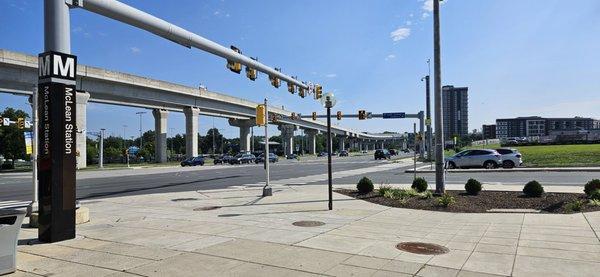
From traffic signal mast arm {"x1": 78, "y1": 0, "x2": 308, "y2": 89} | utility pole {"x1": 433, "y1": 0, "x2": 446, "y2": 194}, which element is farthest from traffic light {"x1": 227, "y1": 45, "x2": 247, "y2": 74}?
utility pole {"x1": 433, "y1": 0, "x2": 446, "y2": 194}

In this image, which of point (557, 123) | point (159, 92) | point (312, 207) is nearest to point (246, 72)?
point (312, 207)

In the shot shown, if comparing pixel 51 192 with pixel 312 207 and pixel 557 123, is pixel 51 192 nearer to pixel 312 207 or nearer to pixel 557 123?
pixel 312 207

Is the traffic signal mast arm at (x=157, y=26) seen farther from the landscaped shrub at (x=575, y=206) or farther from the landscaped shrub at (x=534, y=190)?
the landscaped shrub at (x=575, y=206)

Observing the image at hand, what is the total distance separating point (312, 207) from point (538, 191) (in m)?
6.85

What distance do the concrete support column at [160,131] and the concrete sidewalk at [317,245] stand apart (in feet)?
236

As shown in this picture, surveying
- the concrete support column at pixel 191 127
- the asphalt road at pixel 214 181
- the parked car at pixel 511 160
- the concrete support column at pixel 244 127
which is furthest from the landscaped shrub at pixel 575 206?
the concrete support column at pixel 244 127

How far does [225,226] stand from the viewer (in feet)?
34.7

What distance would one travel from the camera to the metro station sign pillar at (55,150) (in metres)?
8.98

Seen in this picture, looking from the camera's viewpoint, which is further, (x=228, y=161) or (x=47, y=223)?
(x=228, y=161)

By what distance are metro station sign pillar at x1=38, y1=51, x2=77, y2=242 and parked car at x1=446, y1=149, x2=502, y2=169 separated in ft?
103

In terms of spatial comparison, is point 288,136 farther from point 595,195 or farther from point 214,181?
point 595,195

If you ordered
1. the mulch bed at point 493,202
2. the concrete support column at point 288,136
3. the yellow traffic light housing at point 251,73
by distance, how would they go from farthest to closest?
1. the concrete support column at point 288,136
2. the yellow traffic light housing at point 251,73
3. the mulch bed at point 493,202

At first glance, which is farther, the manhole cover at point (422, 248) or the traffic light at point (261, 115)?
the traffic light at point (261, 115)

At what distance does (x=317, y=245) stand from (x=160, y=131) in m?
78.8
